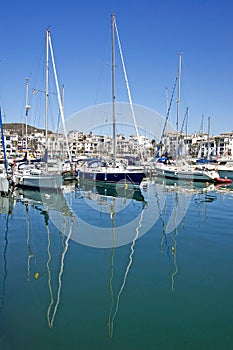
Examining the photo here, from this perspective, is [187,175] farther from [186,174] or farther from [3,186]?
[3,186]

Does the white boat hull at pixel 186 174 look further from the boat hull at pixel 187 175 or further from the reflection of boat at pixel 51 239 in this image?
the reflection of boat at pixel 51 239

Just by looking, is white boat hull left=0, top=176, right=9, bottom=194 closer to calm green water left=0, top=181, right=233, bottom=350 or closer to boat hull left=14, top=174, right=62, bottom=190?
boat hull left=14, top=174, right=62, bottom=190

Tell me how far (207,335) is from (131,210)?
10.4 meters

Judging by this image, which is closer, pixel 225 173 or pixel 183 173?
pixel 183 173

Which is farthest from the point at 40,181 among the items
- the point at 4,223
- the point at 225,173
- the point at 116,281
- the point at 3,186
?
the point at 225,173

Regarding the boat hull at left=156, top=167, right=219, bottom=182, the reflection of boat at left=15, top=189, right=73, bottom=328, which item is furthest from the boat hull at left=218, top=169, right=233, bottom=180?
the reflection of boat at left=15, top=189, right=73, bottom=328

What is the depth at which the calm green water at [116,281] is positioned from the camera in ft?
16.3

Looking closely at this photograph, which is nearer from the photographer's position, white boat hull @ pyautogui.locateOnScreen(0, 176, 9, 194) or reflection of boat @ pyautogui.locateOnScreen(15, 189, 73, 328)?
reflection of boat @ pyautogui.locateOnScreen(15, 189, 73, 328)

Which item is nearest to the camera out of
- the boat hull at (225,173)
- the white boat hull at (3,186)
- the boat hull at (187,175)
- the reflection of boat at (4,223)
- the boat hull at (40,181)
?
the reflection of boat at (4,223)

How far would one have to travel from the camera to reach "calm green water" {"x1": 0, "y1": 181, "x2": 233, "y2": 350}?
4.98 metres

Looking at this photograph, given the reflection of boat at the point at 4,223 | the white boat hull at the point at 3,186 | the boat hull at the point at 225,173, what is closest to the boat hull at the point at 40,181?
the reflection of boat at the point at 4,223

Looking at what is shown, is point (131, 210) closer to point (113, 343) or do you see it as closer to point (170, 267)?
point (170, 267)

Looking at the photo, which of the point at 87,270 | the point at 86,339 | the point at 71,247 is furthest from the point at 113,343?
the point at 71,247

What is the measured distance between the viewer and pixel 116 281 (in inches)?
275
